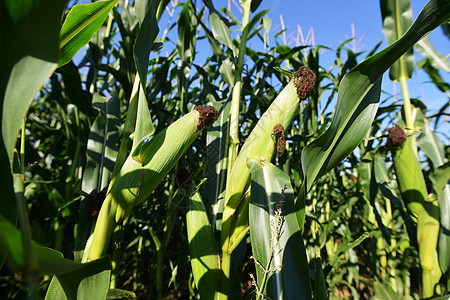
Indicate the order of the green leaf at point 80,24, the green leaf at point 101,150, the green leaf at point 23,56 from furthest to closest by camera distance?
the green leaf at point 101,150 → the green leaf at point 80,24 → the green leaf at point 23,56

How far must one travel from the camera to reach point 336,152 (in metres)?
0.64

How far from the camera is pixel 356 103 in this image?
59 centimetres

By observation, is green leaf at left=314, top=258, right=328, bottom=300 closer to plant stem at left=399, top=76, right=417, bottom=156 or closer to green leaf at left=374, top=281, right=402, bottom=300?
green leaf at left=374, top=281, right=402, bottom=300

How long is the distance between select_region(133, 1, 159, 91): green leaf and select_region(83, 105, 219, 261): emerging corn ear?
0.45 ft

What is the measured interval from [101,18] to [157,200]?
1.18 meters

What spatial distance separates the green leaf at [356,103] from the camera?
49cm

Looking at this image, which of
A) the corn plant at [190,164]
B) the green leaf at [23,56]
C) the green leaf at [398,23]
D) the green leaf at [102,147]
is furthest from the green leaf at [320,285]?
the green leaf at [398,23]

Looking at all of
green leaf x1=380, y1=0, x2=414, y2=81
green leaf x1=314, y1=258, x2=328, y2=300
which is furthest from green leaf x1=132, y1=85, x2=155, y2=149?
green leaf x1=380, y1=0, x2=414, y2=81

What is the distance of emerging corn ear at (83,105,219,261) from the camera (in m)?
0.56

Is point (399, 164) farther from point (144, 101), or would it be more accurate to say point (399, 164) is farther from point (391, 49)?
point (144, 101)

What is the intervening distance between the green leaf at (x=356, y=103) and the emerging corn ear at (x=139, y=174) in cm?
29

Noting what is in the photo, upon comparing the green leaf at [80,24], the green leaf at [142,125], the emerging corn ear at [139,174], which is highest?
the green leaf at [80,24]

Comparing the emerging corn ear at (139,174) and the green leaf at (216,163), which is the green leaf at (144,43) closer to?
the emerging corn ear at (139,174)

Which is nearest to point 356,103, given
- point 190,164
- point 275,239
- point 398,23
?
point 275,239
